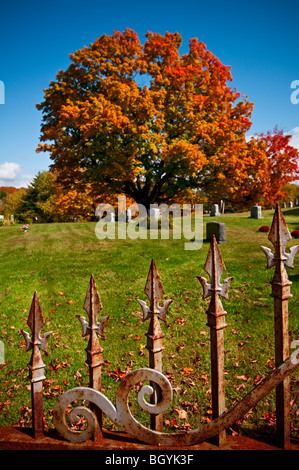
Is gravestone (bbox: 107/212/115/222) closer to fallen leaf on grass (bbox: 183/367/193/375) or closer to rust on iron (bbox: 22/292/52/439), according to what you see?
fallen leaf on grass (bbox: 183/367/193/375)

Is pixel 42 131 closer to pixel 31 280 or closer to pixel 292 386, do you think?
pixel 31 280

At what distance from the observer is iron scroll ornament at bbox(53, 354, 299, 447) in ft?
6.32

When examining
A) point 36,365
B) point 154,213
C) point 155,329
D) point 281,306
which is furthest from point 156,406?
point 154,213

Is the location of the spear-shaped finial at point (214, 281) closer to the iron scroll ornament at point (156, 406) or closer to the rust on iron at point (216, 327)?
the rust on iron at point (216, 327)

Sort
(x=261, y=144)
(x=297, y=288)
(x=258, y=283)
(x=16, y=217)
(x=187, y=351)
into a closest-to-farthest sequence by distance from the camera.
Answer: (x=187, y=351)
(x=297, y=288)
(x=258, y=283)
(x=261, y=144)
(x=16, y=217)

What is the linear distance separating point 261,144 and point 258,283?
12.9 meters

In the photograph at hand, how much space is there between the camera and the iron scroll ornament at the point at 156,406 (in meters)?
1.93

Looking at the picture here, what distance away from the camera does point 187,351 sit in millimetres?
5152

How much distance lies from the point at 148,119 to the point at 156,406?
48.4 feet

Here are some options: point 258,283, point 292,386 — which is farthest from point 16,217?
point 292,386

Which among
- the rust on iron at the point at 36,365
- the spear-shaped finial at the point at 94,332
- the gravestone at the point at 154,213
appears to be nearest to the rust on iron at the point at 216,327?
the spear-shaped finial at the point at 94,332

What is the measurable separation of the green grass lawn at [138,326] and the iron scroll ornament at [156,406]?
5.91 ft

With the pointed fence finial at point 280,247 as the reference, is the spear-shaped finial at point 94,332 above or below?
below

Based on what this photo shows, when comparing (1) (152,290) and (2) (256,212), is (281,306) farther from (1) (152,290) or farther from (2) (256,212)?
(2) (256,212)
